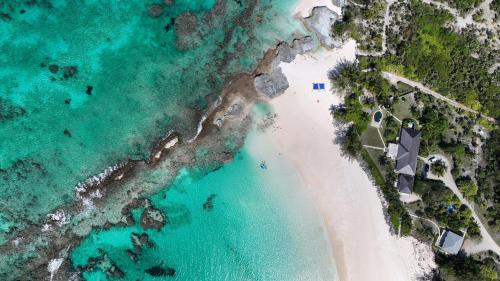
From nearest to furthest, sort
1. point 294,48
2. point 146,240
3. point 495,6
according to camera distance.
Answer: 1. point 146,240
2. point 294,48
3. point 495,6

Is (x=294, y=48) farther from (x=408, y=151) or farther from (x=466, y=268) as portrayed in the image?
(x=466, y=268)

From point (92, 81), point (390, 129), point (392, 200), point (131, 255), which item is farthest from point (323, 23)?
point (131, 255)

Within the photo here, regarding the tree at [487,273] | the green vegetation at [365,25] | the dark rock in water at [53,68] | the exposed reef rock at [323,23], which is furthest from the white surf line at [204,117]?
the tree at [487,273]

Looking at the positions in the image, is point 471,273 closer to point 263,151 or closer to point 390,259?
point 390,259

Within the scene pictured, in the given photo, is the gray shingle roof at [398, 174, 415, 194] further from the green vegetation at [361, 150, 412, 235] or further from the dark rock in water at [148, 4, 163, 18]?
the dark rock in water at [148, 4, 163, 18]

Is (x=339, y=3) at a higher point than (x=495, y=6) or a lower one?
lower

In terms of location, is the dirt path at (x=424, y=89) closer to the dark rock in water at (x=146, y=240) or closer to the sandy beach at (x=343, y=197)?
the sandy beach at (x=343, y=197)
